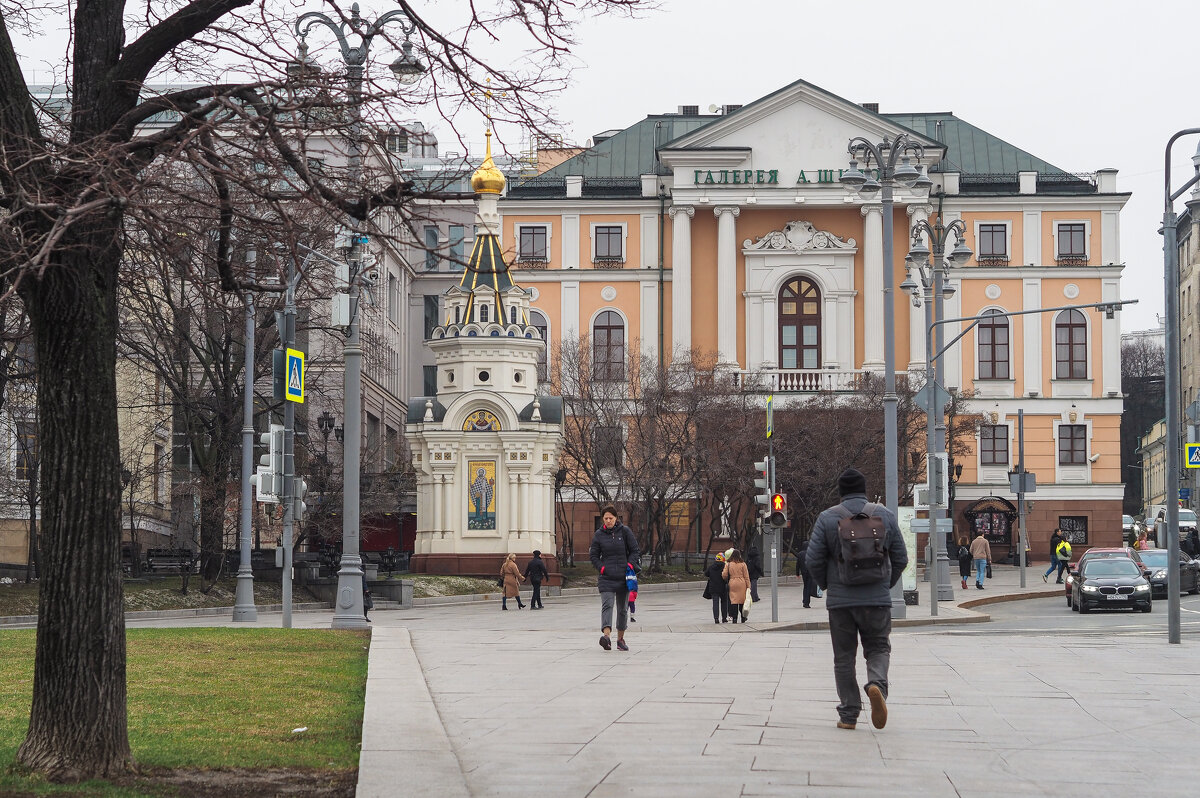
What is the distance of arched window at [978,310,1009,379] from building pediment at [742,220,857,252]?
7.65 metres

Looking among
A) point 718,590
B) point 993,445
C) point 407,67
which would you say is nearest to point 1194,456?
point 718,590

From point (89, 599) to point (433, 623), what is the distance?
2469cm

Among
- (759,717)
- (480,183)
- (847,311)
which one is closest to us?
(759,717)

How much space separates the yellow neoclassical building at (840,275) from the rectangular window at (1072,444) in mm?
67

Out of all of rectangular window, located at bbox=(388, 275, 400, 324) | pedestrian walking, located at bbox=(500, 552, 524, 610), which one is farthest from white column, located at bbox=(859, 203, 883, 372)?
pedestrian walking, located at bbox=(500, 552, 524, 610)

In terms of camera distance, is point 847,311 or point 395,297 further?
point 395,297

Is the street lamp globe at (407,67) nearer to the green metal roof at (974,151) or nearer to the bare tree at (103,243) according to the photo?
the bare tree at (103,243)

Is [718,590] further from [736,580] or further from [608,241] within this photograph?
[608,241]

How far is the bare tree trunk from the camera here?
30.8 ft

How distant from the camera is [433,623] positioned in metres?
33.9

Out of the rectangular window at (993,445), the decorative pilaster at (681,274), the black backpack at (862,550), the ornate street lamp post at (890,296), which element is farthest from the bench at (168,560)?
the rectangular window at (993,445)

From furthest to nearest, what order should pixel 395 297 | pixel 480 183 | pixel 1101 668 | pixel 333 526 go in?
pixel 395 297 → pixel 480 183 → pixel 333 526 → pixel 1101 668

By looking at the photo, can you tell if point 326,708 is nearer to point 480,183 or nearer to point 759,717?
point 759,717

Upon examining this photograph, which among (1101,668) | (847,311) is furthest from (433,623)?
(847,311)
